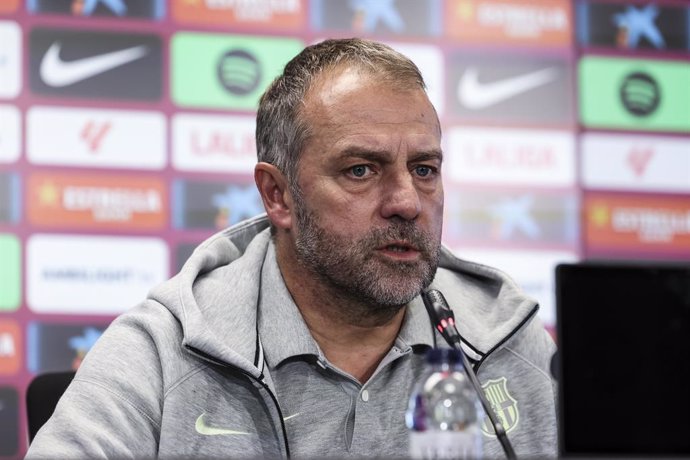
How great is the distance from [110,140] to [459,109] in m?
1.34

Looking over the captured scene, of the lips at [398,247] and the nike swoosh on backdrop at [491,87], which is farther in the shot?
the nike swoosh on backdrop at [491,87]

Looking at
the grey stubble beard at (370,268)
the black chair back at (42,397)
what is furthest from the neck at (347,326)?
the black chair back at (42,397)

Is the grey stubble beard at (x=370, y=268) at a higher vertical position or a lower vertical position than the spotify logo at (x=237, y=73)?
lower

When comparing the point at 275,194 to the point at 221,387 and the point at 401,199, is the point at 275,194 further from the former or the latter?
the point at 221,387

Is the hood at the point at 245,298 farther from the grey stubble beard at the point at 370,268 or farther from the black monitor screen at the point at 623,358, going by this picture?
the black monitor screen at the point at 623,358

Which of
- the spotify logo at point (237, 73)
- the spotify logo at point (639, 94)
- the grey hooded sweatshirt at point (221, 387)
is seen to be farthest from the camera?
the spotify logo at point (639, 94)

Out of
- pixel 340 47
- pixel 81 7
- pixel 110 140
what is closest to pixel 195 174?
pixel 110 140

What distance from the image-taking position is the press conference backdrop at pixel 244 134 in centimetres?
376

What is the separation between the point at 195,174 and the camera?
391cm

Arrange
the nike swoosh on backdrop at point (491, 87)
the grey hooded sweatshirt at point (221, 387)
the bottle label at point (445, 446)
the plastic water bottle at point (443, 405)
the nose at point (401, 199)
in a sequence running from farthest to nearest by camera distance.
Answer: the nike swoosh on backdrop at point (491, 87), the nose at point (401, 199), the grey hooded sweatshirt at point (221, 387), the plastic water bottle at point (443, 405), the bottle label at point (445, 446)

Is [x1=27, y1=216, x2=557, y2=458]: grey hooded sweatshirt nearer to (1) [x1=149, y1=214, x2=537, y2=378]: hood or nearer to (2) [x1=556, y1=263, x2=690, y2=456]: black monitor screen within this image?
(1) [x1=149, y1=214, x2=537, y2=378]: hood

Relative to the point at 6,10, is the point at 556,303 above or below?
below

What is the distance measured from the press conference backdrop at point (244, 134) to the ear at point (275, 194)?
5.04ft

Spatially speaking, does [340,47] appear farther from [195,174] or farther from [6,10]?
[6,10]
